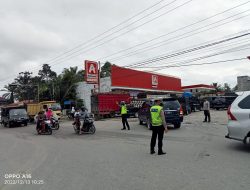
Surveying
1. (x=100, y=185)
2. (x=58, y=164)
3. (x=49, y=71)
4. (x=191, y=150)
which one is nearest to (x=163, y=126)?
(x=191, y=150)

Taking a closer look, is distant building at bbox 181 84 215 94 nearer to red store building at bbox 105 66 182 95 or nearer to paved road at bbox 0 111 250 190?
red store building at bbox 105 66 182 95

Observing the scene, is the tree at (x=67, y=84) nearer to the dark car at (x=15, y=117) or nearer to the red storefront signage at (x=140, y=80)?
the red storefront signage at (x=140, y=80)

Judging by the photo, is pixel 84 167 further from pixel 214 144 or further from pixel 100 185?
pixel 214 144

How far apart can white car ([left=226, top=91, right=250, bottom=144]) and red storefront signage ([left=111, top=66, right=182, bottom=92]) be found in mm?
31381

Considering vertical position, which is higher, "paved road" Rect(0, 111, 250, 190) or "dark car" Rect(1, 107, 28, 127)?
"dark car" Rect(1, 107, 28, 127)

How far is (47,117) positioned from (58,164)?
12287 mm

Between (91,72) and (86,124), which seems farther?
(91,72)

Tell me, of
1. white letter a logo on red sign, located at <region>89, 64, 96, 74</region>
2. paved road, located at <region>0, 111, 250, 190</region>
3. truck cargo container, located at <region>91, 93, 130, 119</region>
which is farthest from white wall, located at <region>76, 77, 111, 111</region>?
paved road, located at <region>0, 111, 250, 190</region>

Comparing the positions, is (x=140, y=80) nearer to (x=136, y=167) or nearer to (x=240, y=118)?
(x=240, y=118)

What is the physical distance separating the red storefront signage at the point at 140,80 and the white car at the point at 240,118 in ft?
103

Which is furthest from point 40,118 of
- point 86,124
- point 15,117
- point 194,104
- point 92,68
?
point 194,104
